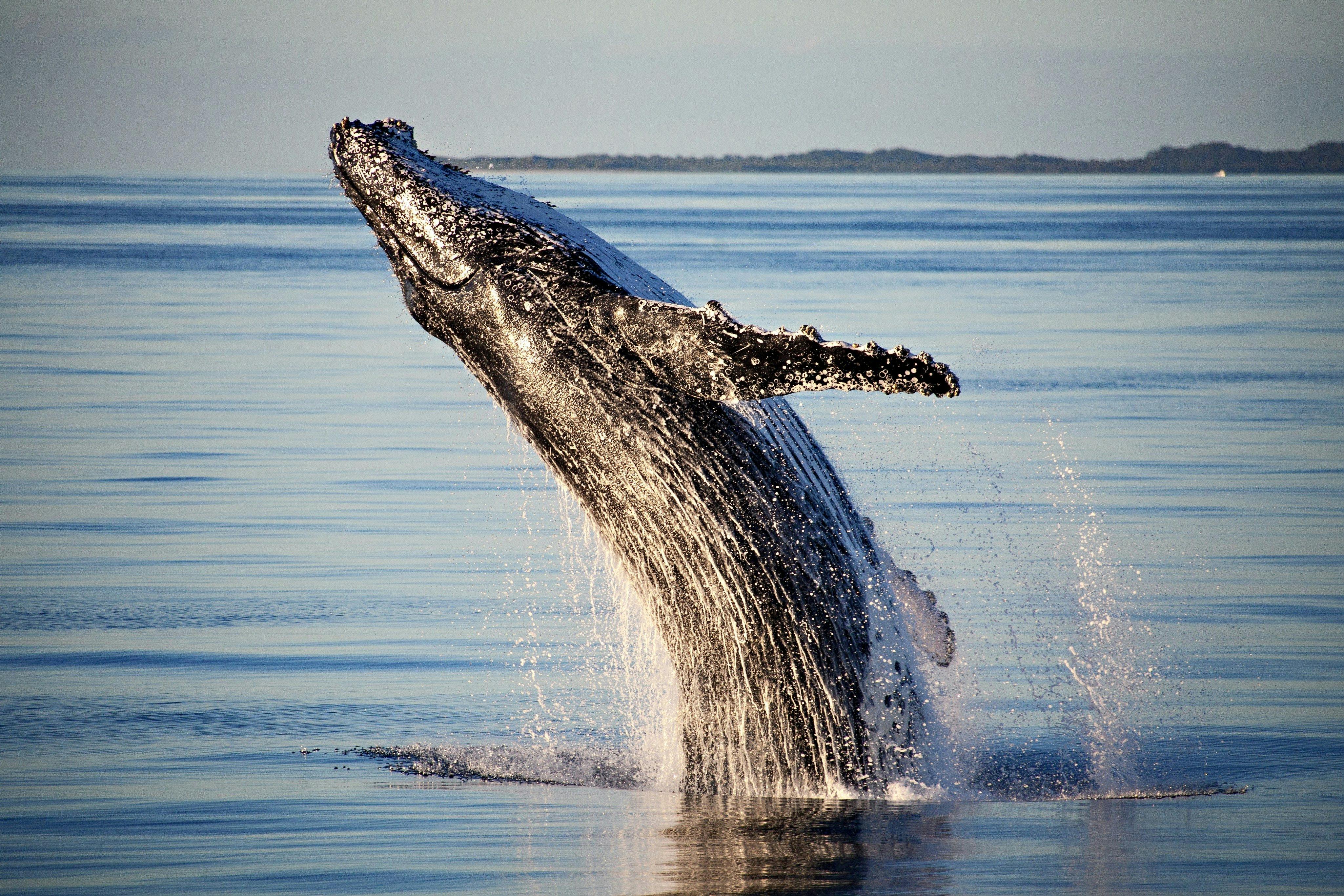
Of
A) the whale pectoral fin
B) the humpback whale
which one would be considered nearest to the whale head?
the humpback whale

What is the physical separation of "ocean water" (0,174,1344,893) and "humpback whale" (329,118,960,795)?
36 cm

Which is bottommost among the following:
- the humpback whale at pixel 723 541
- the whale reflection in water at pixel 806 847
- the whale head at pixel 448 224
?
the whale reflection in water at pixel 806 847

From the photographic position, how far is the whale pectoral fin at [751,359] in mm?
7234

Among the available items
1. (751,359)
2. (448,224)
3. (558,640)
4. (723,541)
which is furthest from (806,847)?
(558,640)

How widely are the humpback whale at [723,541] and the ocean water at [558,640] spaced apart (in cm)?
36

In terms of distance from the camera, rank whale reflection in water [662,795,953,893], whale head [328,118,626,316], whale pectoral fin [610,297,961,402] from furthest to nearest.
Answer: whale head [328,118,626,316] → whale pectoral fin [610,297,961,402] → whale reflection in water [662,795,953,893]

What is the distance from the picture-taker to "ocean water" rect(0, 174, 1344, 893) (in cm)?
736

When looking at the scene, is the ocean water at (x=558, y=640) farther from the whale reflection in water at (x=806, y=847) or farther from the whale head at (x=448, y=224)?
the whale head at (x=448, y=224)

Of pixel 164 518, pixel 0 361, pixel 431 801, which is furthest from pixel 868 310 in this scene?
pixel 431 801

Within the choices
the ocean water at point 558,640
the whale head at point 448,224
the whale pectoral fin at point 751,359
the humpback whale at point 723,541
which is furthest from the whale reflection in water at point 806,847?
the whale head at point 448,224

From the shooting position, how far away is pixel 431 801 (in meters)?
8.23

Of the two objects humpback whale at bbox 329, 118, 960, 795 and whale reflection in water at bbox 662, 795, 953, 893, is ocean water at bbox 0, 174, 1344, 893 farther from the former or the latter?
humpback whale at bbox 329, 118, 960, 795

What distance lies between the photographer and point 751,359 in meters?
7.69

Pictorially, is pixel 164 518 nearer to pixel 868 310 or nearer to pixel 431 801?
pixel 431 801
